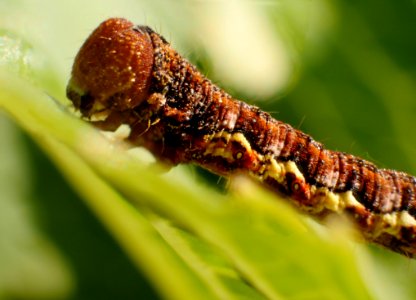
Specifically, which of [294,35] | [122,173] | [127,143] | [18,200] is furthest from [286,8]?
[122,173]

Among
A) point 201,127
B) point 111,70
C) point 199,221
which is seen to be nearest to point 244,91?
point 201,127

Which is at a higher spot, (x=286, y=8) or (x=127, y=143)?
(x=286, y=8)

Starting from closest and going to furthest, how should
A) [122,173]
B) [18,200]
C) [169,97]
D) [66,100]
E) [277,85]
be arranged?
1. [122,173]
2. [66,100]
3. [169,97]
4. [18,200]
5. [277,85]

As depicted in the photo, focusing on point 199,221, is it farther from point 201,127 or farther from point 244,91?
point 244,91

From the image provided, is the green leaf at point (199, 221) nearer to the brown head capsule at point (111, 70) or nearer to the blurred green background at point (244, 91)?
the brown head capsule at point (111, 70)

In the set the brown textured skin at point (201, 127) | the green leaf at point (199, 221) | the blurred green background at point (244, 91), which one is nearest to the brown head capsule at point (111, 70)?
the brown textured skin at point (201, 127)

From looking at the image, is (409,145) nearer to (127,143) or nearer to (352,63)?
(352,63)

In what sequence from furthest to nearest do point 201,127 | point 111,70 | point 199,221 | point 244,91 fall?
1. point 244,91
2. point 201,127
3. point 111,70
4. point 199,221
